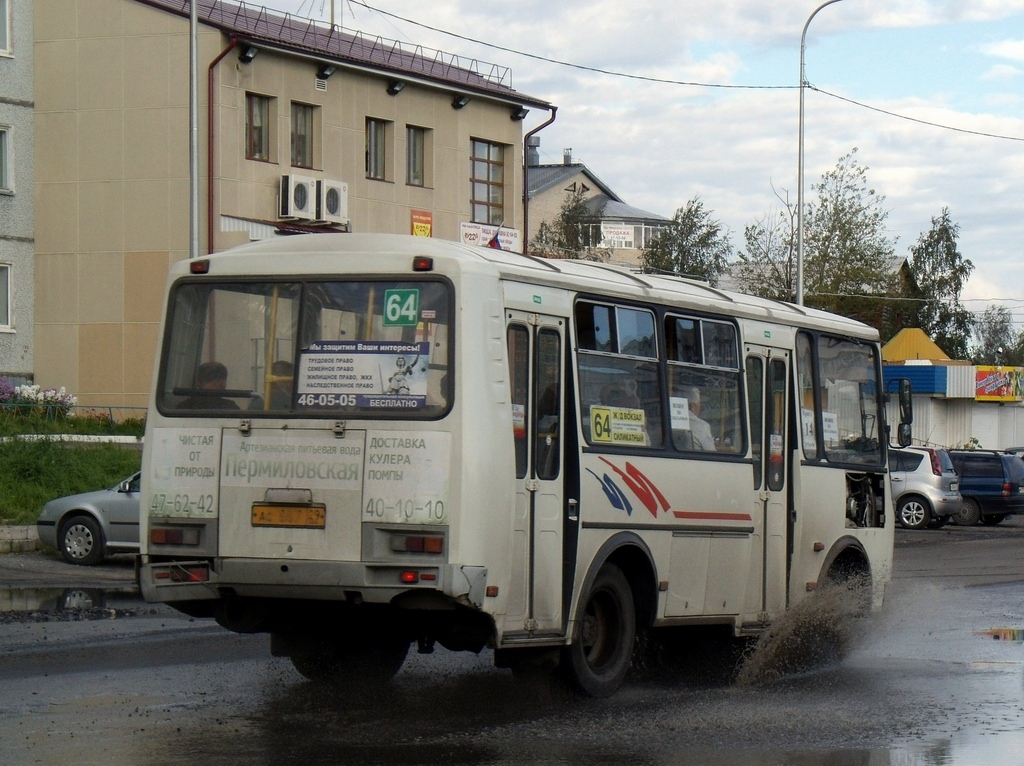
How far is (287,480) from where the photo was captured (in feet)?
30.1

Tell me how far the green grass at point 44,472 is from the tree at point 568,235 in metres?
43.6

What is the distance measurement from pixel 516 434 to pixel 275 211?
87.1ft

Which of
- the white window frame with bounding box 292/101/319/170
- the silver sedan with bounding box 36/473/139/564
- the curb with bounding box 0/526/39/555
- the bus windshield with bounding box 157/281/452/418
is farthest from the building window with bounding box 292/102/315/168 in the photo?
the bus windshield with bounding box 157/281/452/418

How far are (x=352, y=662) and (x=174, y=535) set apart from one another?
190cm

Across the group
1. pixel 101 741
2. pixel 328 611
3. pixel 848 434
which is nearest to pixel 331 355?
pixel 328 611

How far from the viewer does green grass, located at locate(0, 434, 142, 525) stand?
22531 millimetres

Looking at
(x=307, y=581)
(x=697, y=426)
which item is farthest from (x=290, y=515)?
(x=697, y=426)

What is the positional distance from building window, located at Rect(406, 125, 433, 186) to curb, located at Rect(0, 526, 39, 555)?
19507 mm

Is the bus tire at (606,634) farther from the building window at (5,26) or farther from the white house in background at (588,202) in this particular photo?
the white house in background at (588,202)

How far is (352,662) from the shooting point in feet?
35.4

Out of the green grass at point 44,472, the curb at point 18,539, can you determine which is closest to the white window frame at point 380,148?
the green grass at point 44,472

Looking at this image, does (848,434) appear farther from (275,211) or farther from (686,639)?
(275,211)

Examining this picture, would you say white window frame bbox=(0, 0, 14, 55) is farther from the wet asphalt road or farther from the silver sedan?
the wet asphalt road

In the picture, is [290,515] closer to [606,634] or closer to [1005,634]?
[606,634]
